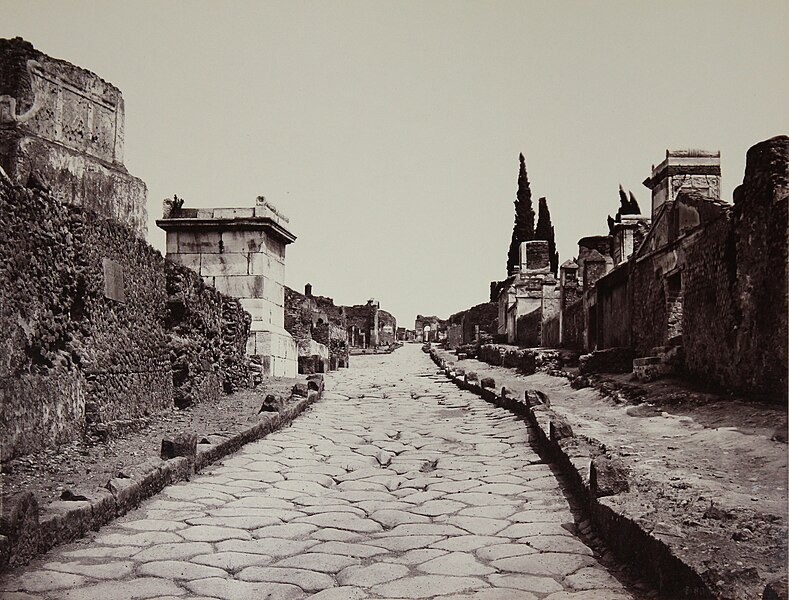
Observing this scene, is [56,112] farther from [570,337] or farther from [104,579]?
[570,337]

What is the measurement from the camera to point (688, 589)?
2.87 metres

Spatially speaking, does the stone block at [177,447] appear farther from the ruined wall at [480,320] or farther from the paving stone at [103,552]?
the ruined wall at [480,320]

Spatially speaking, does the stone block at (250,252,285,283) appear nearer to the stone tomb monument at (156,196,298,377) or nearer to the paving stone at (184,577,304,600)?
the stone tomb monument at (156,196,298,377)

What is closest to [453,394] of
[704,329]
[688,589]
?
[704,329]

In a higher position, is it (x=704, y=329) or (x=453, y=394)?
(x=704, y=329)

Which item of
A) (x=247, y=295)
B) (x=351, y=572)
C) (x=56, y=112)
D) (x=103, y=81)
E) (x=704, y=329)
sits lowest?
(x=351, y=572)

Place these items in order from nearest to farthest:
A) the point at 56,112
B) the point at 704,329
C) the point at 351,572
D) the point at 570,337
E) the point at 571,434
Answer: the point at 351,572, the point at 571,434, the point at 56,112, the point at 704,329, the point at 570,337

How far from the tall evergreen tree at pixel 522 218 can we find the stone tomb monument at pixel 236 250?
29079 mm

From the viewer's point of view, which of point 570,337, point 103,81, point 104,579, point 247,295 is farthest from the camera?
point 570,337

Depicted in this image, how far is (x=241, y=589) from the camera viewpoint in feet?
11.3

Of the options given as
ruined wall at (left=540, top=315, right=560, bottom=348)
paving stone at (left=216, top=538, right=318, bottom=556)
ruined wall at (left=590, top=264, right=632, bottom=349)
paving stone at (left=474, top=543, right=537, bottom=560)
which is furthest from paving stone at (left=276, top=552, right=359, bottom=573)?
ruined wall at (left=540, top=315, right=560, bottom=348)

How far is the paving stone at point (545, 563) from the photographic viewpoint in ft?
11.9

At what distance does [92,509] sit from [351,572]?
153cm

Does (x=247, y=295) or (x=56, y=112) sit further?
(x=247, y=295)
